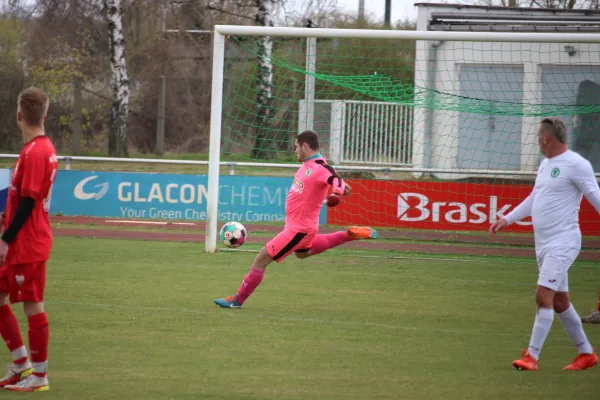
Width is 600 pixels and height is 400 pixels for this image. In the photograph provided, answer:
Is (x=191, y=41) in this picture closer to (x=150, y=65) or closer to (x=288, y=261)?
(x=150, y=65)

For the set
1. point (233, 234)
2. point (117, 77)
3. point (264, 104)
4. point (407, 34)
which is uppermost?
point (117, 77)

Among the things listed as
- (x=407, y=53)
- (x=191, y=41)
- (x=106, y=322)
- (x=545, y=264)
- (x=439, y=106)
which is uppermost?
(x=191, y=41)

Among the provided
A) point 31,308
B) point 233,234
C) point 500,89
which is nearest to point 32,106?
point 31,308

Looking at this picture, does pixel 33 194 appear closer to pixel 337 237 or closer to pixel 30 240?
pixel 30 240

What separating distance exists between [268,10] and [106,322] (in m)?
15.3

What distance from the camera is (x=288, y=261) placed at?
44.3ft

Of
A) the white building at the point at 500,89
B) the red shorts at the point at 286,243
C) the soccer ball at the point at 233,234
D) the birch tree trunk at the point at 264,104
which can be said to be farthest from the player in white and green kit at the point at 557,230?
the birch tree trunk at the point at 264,104

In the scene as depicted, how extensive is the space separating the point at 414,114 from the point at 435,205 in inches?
130

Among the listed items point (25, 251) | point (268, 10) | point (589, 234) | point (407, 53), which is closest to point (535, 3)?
point (407, 53)

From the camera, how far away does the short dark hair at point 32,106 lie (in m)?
5.82

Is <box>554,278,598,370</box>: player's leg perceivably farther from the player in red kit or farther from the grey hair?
the player in red kit

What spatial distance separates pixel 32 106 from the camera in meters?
5.82

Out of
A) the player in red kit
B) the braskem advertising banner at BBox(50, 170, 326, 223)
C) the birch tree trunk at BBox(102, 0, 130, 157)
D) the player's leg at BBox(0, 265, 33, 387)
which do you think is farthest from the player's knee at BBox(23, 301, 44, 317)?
the birch tree trunk at BBox(102, 0, 130, 157)

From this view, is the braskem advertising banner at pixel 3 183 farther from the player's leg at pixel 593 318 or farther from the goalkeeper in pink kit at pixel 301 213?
the player's leg at pixel 593 318
